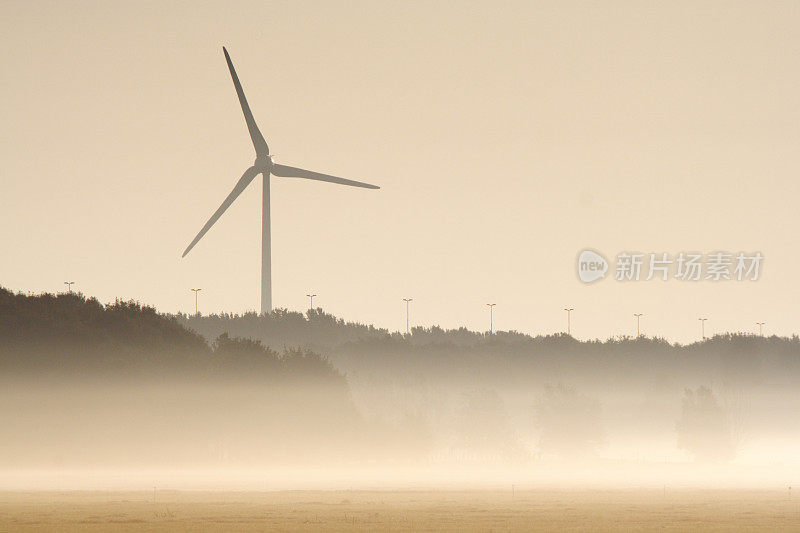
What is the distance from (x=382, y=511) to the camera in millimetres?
152750

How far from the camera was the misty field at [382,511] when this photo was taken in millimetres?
129500

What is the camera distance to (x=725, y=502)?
182375mm

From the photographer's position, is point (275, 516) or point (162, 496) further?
point (162, 496)

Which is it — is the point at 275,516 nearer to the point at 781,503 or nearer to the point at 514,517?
the point at 514,517

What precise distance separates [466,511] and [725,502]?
42.5m

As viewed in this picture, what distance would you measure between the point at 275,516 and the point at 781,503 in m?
63.5

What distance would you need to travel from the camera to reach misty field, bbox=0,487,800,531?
425ft

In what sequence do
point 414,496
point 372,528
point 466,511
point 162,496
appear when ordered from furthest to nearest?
point 414,496
point 162,496
point 466,511
point 372,528

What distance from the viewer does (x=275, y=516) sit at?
14325 cm

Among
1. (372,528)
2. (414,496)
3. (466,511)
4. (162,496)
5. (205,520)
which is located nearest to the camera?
(372,528)

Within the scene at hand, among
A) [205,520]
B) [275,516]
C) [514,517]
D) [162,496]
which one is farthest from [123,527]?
[162,496]

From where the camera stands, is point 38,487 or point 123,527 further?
point 38,487

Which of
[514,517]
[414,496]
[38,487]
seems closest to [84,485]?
[38,487]

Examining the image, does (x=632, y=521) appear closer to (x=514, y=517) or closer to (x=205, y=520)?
(x=514, y=517)
